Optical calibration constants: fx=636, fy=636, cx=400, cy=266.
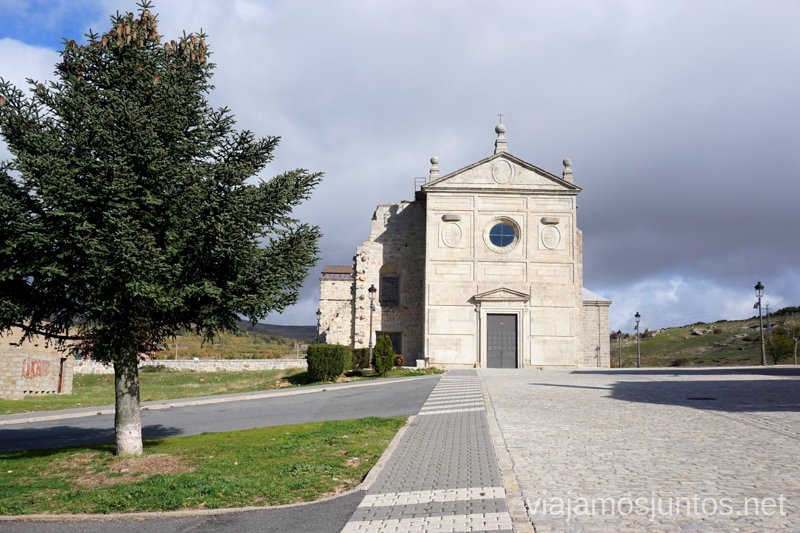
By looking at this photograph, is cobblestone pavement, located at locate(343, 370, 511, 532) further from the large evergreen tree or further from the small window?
the small window

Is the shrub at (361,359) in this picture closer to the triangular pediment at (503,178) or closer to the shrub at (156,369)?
the triangular pediment at (503,178)

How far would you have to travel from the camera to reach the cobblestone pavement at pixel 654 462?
573cm

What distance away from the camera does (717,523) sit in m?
5.46

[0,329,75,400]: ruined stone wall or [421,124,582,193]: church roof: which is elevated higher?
[421,124,582,193]: church roof

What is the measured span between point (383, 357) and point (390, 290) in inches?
457

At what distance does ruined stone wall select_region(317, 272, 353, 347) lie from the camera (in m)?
41.7

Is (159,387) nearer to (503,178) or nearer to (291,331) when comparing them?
(503,178)

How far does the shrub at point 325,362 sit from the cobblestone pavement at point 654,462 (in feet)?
46.7

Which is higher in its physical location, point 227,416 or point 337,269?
point 337,269

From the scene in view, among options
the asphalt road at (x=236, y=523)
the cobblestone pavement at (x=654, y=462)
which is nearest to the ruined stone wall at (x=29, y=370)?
the asphalt road at (x=236, y=523)

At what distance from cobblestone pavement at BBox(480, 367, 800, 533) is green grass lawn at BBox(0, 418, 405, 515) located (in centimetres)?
242

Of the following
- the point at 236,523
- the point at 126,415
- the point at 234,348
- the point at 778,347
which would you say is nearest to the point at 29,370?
the point at 126,415

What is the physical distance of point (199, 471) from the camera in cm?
901

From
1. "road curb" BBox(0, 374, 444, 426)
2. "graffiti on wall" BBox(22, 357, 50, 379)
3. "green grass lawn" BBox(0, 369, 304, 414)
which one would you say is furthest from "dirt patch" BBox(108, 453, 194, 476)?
"graffiti on wall" BBox(22, 357, 50, 379)
